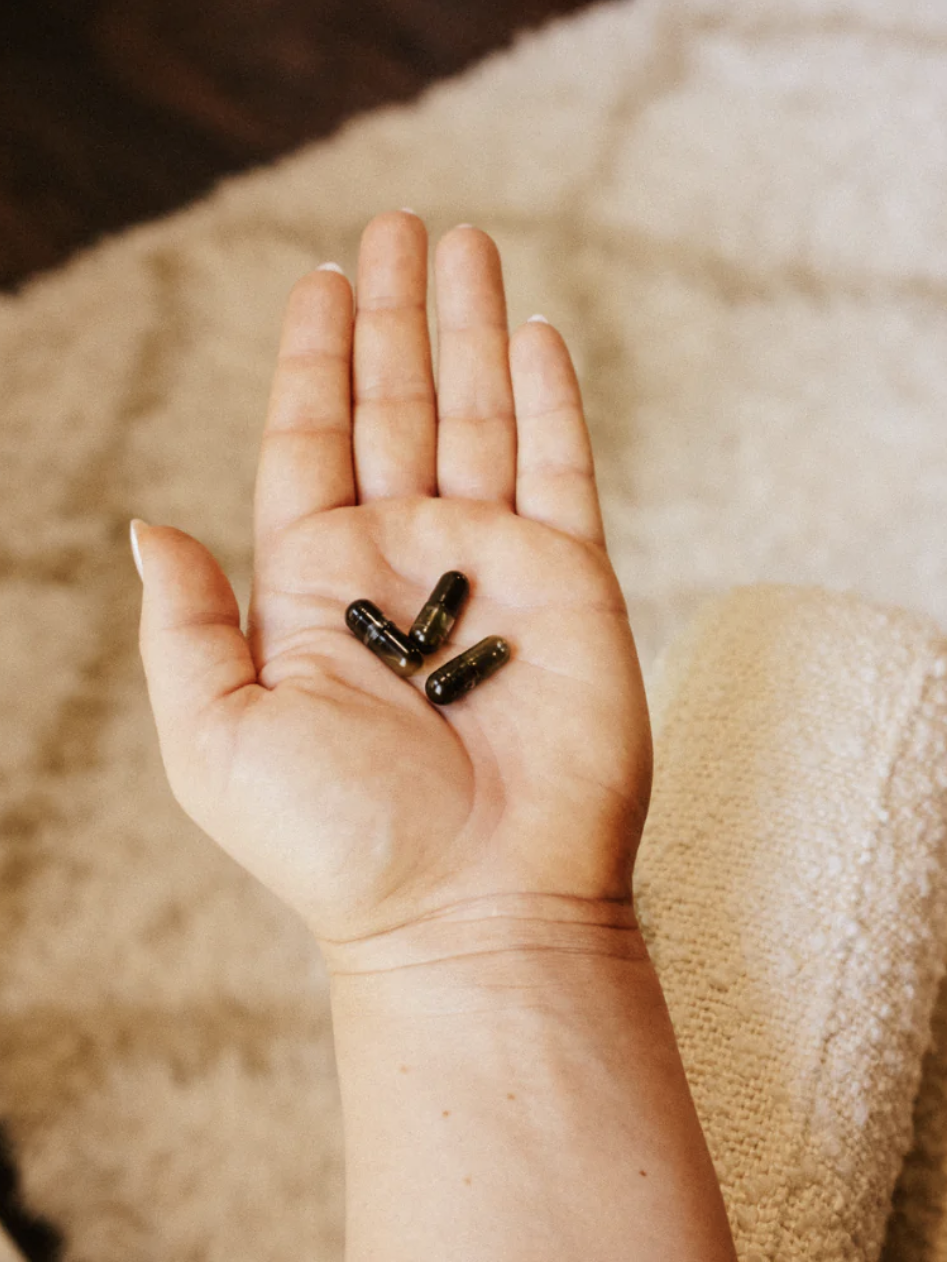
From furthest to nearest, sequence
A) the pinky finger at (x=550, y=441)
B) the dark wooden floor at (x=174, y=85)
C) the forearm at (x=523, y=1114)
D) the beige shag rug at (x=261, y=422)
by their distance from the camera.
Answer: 1. the dark wooden floor at (x=174, y=85)
2. the beige shag rug at (x=261, y=422)
3. the pinky finger at (x=550, y=441)
4. the forearm at (x=523, y=1114)

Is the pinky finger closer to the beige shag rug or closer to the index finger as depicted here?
the index finger

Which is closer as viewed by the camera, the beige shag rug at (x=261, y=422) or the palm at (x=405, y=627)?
the palm at (x=405, y=627)

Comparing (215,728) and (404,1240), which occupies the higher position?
(215,728)

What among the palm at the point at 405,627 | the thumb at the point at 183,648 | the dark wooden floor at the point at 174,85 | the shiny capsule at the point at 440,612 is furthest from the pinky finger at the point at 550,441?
the dark wooden floor at the point at 174,85

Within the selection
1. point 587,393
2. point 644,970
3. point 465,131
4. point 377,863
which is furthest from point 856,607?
point 465,131

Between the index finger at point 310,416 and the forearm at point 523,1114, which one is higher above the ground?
the index finger at point 310,416

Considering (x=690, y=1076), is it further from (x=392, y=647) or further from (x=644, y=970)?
(x=392, y=647)

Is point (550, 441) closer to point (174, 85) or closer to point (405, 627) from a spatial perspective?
point (405, 627)

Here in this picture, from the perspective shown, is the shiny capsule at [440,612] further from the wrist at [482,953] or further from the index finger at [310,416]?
the wrist at [482,953]
